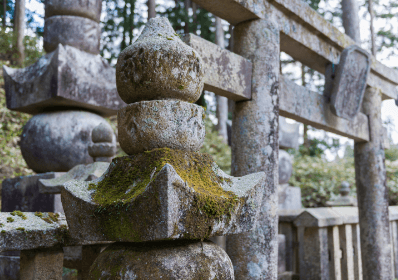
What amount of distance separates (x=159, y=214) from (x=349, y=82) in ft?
10.8

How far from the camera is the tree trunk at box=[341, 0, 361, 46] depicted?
542 cm

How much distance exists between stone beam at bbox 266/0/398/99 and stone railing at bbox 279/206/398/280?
Result: 5.33 feet

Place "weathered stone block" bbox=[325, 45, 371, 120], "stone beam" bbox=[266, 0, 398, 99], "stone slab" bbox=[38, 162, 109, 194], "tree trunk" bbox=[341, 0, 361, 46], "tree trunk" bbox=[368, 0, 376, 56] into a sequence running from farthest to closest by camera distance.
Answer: "tree trunk" bbox=[368, 0, 376, 56] → "tree trunk" bbox=[341, 0, 361, 46] → "weathered stone block" bbox=[325, 45, 371, 120] → "stone beam" bbox=[266, 0, 398, 99] → "stone slab" bbox=[38, 162, 109, 194]

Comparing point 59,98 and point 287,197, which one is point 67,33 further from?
point 287,197

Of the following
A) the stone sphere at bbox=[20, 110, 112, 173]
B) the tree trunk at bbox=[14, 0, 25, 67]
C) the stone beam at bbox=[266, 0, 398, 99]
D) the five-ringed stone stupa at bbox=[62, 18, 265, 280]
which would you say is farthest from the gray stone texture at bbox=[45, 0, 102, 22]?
the tree trunk at bbox=[14, 0, 25, 67]

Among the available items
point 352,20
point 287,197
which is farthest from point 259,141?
point 352,20

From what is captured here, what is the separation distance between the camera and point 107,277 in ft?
3.76

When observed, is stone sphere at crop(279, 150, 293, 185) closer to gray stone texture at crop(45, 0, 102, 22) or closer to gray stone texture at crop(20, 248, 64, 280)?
gray stone texture at crop(45, 0, 102, 22)

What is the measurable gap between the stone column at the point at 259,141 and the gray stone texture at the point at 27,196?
54.3 inches

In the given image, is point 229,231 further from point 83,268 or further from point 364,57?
point 364,57

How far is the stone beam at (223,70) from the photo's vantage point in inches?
93.8

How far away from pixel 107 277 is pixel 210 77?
1599mm

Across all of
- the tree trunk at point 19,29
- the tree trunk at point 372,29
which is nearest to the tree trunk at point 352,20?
the tree trunk at point 372,29

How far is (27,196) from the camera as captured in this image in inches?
107
